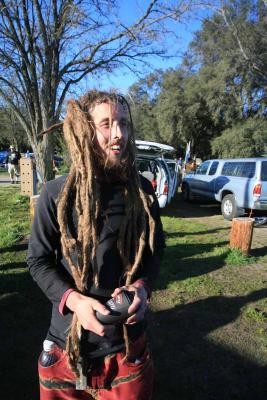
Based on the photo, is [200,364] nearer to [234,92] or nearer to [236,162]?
[236,162]

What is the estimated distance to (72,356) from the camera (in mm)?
1419

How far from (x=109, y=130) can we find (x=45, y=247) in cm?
56

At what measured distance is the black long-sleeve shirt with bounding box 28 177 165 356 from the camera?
145 centimetres

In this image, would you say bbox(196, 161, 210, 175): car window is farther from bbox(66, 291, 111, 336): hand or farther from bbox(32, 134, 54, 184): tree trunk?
bbox(66, 291, 111, 336): hand

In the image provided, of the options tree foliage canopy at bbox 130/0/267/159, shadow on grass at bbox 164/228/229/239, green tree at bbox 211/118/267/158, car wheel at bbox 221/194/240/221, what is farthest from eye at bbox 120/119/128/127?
green tree at bbox 211/118/267/158

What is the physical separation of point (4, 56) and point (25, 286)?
692cm

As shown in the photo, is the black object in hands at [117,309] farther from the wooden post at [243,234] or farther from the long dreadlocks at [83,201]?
the wooden post at [243,234]

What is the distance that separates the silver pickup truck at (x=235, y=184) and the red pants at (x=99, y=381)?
849 centimetres

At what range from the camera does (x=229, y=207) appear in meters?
10.3

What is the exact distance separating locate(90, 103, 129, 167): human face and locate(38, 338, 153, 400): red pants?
0.84m

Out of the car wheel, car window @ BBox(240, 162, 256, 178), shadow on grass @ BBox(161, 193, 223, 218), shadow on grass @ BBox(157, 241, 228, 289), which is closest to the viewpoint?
shadow on grass @ BBox(157, 241, 228, 289)

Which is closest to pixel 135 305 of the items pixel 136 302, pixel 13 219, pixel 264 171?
pixel 136 302

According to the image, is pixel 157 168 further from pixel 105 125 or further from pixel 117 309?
pixel 117 309

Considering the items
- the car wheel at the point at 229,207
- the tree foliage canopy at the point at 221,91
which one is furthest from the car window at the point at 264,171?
the tree foliage canopy at the point at 221,91
